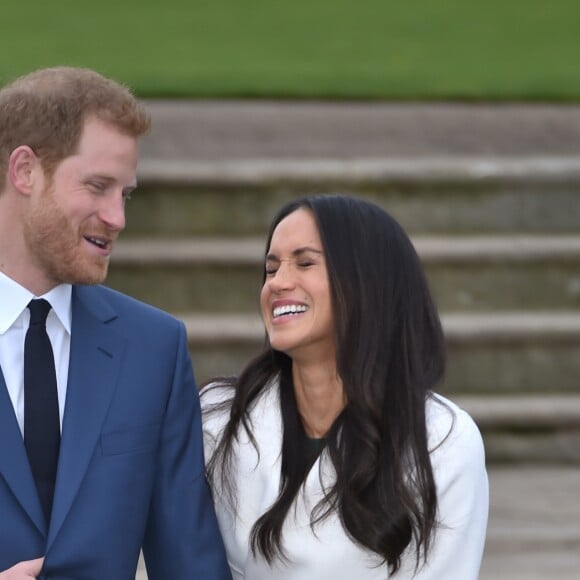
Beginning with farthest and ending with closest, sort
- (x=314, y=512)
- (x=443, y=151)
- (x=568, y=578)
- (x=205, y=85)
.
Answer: (x=205, y=85)
(x=443, y=151)
(x=568, y=578)
(x=314, y=512)

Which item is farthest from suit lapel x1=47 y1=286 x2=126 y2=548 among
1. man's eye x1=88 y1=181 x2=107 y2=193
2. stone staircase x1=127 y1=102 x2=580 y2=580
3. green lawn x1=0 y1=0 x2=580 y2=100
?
green lawn x1=0 y1=0 x2=580 y2=100

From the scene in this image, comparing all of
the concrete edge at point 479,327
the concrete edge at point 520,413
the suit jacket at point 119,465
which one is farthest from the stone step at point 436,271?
the suit jacket at point 119,465

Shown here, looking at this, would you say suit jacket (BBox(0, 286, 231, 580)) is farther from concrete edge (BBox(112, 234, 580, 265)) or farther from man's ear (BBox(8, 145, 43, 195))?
concrete edge (BBox(112, 234, 580, 265))

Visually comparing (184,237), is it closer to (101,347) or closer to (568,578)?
(568,578)

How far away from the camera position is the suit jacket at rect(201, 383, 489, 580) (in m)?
3.35

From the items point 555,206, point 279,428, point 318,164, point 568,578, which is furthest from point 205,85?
point 279,428

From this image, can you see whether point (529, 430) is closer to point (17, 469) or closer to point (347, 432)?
point (347, 432)

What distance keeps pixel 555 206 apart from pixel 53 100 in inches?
208

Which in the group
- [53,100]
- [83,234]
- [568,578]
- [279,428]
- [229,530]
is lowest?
[568,578]

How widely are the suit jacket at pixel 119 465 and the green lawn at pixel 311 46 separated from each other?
5719 mm

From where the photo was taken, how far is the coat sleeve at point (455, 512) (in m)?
3.36

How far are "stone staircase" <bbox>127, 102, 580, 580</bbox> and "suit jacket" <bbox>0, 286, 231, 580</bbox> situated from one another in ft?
11.6

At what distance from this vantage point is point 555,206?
8109mm

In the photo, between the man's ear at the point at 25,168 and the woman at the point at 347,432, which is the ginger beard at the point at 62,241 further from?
the woman at the point at 347,432
